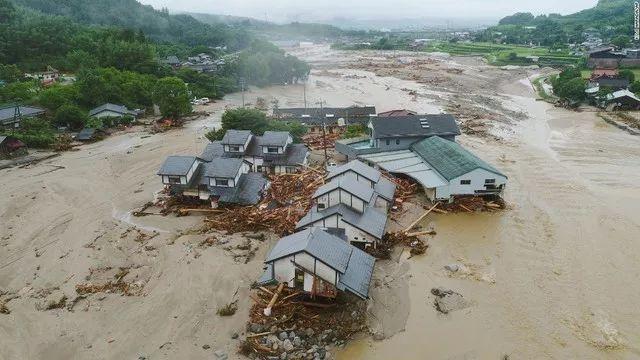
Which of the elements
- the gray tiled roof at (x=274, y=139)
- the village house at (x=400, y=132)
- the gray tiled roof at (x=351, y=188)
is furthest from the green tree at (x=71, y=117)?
the gray tiled roof at (x=351, y=188)

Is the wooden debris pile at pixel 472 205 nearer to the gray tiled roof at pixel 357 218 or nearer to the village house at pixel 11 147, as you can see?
the gray tiled roof at pixel 357 218

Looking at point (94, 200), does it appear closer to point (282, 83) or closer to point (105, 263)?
point (105, 263)

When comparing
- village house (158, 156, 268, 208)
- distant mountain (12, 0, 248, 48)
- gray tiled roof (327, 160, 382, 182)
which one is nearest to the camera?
gray tiled roof (327, 160, 382, 182)

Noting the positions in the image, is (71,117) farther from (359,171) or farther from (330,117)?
(359,171)

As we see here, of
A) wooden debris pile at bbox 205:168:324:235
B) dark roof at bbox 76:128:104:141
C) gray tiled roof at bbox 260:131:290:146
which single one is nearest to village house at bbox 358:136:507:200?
wooden debris pile at bbox 205:168:324:235

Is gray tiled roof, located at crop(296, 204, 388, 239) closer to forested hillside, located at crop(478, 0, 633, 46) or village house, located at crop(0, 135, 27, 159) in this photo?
village house, located at crop(0, 135, 27, 159)

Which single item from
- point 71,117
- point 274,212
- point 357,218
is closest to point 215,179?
point 274,212
